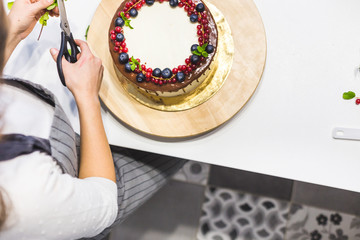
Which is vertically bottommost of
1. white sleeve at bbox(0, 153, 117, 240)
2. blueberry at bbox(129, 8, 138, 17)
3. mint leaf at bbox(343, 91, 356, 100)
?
white sleeve at bbox(0, 153, 117, 240)

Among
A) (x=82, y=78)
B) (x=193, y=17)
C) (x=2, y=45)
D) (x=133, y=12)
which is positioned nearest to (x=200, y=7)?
(x=193, y=17)

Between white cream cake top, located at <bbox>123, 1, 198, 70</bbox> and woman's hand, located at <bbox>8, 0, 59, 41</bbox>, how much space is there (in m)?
0.18

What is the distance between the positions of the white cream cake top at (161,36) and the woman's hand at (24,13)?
18cm

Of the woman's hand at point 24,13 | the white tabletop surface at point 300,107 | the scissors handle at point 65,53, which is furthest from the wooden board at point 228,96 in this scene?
the woman's hand at point 24,13

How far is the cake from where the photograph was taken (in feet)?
2.38

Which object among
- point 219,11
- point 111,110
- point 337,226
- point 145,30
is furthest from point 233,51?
point 337,226

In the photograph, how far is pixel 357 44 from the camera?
78cm

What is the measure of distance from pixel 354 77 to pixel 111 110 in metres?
0.53

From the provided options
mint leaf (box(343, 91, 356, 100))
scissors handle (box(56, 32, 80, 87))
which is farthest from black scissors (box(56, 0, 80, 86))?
mint leaf (box(343, 91, 356, 100))

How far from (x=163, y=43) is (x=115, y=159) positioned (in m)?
0.32

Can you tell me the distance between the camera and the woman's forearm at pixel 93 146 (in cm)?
70

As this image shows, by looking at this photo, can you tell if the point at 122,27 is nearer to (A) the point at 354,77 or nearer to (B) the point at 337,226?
(A) the point at 354,77

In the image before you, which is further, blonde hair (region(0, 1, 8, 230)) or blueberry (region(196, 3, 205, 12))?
blueberry (region(196, 3, 205, 12))

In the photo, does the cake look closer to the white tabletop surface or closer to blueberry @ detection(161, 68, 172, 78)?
blueberry @ detection(161, 68, 172, 78)
